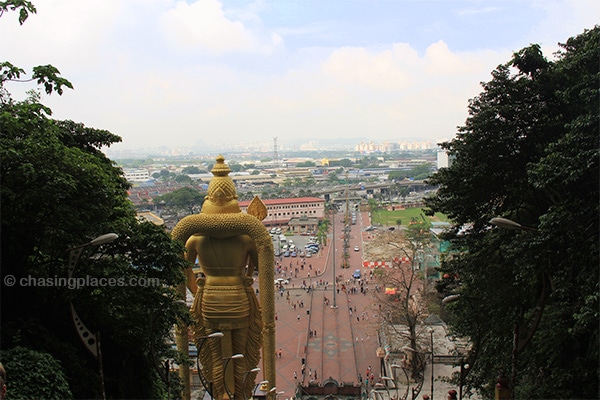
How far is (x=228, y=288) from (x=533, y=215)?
5.80 metres

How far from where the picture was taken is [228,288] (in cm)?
1027

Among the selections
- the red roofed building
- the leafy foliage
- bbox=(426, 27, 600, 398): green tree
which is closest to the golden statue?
bbox=(426, 27, 600, 398): green tree

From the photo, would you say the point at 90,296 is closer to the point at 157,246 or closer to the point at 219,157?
the point at 157,246

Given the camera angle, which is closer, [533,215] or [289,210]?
[533,215]

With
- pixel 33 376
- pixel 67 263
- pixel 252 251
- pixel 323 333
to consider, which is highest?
pixel 67 263

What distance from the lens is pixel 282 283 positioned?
32438 millimetres

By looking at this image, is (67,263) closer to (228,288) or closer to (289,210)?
(228,288)

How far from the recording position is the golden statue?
1007 centimetres

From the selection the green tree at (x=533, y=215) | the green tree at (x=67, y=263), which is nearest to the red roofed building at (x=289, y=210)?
the green tree at (x=533, y=215)

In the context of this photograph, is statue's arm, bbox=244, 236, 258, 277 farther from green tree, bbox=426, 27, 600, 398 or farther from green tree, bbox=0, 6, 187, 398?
green tree, bbox=426, 27, 600, 398

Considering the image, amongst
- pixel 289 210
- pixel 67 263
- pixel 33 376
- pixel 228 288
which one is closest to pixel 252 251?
pixel 228 288

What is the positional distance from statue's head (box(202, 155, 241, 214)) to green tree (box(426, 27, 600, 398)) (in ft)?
13.4

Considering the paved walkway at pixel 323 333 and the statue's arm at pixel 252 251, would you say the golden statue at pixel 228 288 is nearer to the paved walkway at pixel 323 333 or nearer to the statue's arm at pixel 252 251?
the statue's arm at pixel 252 251

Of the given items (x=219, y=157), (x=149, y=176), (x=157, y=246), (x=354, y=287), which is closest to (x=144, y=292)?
(x=157, y=246)
